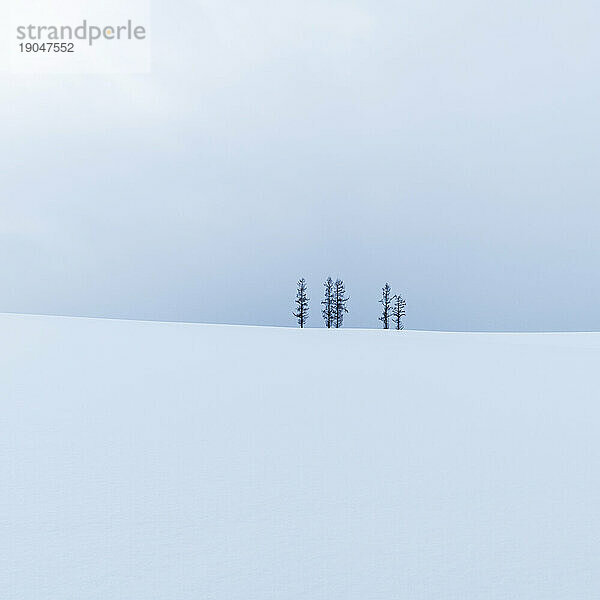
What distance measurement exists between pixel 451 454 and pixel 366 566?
2.57 m

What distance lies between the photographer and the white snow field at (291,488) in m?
3.42

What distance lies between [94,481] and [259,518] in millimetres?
1635

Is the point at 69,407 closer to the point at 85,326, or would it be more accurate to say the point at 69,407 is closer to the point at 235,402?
the point at 235,402

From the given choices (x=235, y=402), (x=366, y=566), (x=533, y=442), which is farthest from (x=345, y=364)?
(x=366, y=566)

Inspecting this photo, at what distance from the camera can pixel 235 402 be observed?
802 cm

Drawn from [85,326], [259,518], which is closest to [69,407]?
[259,518]

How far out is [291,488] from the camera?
4762 mm

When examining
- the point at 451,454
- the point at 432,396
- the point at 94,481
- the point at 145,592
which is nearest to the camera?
the point at 145,592

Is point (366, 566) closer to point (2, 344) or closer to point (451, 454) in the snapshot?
point (451, 454)

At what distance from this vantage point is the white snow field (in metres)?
3.42

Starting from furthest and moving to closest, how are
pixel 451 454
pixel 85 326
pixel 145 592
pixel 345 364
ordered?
pixel 85 326
pixel 345 364
pixel 451 454
pixel 145 592

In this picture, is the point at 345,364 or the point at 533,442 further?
the point at 345,364

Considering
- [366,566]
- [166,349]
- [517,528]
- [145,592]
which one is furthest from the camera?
[166,349]

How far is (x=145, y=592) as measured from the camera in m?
3.24
